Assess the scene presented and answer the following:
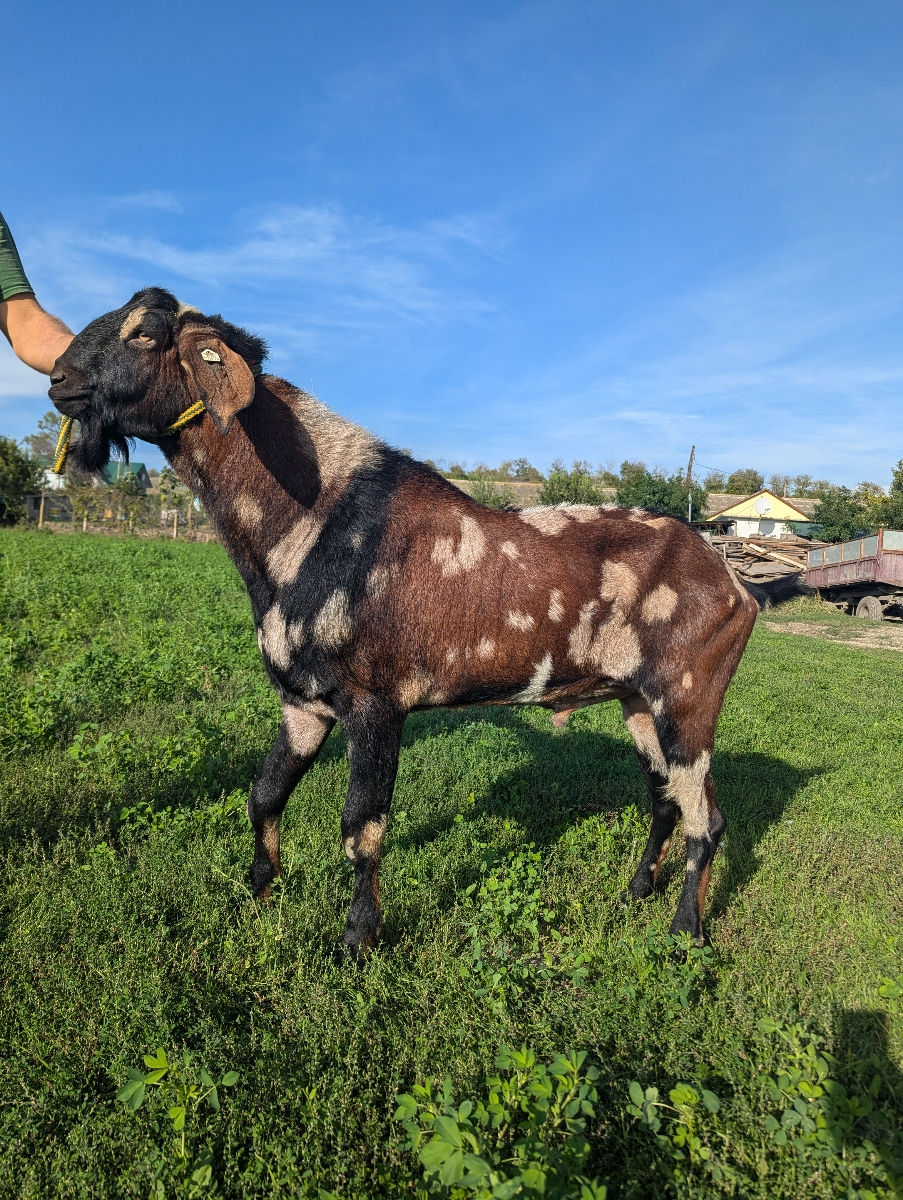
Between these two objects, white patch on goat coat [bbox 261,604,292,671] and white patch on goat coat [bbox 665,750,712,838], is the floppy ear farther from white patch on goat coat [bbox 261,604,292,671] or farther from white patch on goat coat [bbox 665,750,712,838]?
white patch on goat coat [bbox 665,750,712,838]

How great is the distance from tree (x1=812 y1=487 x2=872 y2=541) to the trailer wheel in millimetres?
24377

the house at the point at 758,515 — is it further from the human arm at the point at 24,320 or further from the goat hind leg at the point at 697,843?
the human arm at the point at 24,320

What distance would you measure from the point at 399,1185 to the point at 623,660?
2.49 metres

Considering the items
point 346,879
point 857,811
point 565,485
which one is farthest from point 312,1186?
point 565,485

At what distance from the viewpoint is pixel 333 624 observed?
347 centimetres

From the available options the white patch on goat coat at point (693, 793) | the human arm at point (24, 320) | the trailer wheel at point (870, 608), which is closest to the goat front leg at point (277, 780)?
the white patch on goat coat at point (693, 793)

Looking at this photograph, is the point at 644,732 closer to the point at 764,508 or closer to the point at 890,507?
the point at 890,507

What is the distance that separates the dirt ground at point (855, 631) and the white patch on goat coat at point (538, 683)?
17.0 meters

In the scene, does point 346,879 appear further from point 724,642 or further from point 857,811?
point 857,811

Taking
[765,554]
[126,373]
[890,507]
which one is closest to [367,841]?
[126,373]

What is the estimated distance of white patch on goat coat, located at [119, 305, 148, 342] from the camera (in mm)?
3436

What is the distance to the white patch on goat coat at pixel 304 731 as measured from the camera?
12.8 ft

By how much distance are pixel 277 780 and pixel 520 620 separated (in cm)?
158

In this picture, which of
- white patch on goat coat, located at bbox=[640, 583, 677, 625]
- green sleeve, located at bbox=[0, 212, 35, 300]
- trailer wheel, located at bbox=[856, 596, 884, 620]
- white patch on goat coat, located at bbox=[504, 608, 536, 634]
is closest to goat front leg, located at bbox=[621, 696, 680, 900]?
white patch on goat coat, located at bbox=[640, 583, 677, 625]
